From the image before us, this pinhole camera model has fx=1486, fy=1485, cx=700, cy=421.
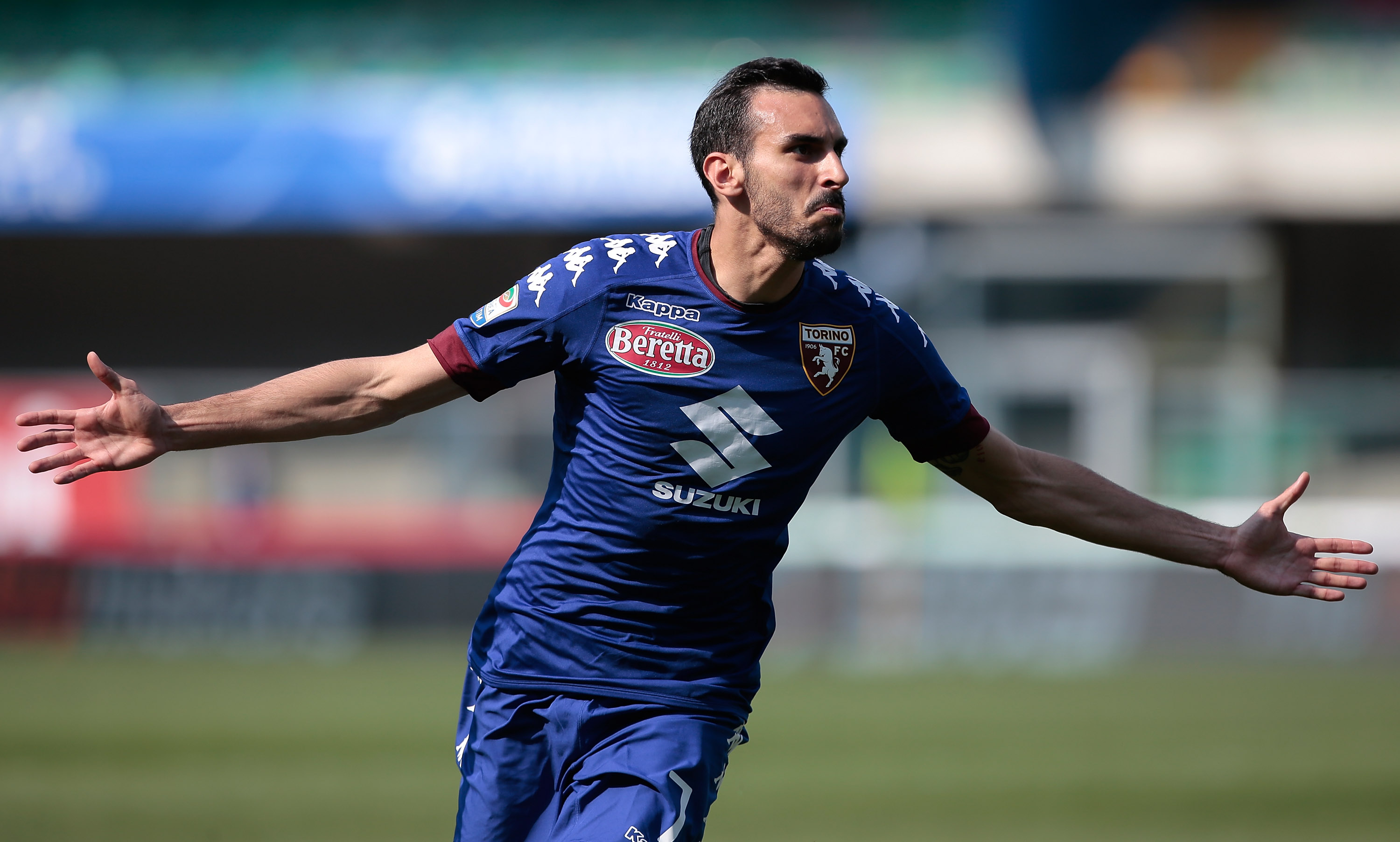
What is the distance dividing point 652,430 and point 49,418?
5.22 ft

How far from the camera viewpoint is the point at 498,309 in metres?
4.12

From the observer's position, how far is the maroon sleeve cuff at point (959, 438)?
4398 mm

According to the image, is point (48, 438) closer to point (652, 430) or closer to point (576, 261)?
point (576, 261)

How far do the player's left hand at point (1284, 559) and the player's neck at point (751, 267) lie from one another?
1.65 metres

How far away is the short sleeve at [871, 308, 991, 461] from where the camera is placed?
428 cm

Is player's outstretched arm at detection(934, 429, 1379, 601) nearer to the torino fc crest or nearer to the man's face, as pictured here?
the torino fc crest

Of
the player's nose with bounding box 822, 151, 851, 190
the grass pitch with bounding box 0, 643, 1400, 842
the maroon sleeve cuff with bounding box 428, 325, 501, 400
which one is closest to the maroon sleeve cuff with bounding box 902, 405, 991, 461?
the player's nose with bounding box 822, 151, 851, 190

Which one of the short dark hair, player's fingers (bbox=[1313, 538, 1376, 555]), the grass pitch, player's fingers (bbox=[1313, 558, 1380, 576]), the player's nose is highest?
the short dark hair

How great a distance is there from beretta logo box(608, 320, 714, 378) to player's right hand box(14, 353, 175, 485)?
3.96ft

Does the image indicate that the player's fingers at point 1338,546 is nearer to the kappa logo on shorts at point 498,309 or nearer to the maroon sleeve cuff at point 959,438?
the maroon sleeve cuff at point 959,438

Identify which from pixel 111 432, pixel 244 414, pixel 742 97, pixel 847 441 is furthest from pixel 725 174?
pixel 847 441

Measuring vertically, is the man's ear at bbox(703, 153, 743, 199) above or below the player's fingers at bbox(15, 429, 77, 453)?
above

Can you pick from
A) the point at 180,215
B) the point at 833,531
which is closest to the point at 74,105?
the point at 180,215

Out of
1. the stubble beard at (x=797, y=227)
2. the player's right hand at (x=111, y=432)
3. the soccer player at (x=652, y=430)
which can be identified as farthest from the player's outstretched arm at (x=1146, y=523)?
the player's right hand at (x=111, y=432)
